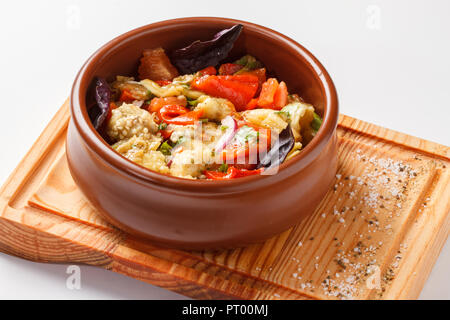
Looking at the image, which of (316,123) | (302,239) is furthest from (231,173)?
(316,123)

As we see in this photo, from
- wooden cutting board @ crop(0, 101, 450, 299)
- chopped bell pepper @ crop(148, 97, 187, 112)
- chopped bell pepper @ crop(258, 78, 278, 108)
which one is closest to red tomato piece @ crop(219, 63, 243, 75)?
chopped bell pepper @ crop(258, 78, 278, 108)

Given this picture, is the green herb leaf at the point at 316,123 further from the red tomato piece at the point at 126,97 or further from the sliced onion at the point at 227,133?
the red tomato piece at the point at 126,97

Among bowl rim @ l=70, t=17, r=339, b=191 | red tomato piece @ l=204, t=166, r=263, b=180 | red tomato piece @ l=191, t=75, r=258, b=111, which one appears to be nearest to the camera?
bowl rim @ l=70, t=17, r=339, b=191

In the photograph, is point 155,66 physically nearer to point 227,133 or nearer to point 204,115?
point 204,115

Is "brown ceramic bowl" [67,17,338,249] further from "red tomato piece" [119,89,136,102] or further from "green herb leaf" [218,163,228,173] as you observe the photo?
"green herb leaf" [218,163,228,173]

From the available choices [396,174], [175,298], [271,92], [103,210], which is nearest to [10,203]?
[103,210]

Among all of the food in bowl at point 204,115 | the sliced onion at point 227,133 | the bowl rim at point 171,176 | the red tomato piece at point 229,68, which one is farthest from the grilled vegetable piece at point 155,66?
the sliced onion at point 227,133
